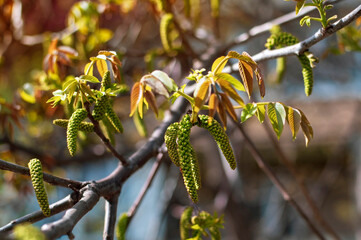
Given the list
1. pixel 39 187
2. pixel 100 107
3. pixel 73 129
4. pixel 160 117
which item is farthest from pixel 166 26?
pixel 39 187

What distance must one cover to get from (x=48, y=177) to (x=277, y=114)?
0.62m

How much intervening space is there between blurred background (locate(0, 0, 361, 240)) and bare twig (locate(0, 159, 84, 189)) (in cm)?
78

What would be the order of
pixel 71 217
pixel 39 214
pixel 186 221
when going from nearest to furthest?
pixel 71 217 < pixel 39 214 < pixel 186 221

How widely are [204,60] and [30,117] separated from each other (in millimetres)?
1087

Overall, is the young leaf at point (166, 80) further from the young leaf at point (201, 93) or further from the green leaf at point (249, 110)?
the green leaf at point (249, 110)

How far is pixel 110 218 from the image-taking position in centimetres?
118

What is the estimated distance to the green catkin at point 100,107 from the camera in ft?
3.75

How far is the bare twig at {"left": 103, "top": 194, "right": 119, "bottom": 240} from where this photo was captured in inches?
44.6

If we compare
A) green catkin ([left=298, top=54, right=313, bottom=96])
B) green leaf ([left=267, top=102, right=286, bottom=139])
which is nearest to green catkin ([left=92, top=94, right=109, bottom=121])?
green leaf ([left=267, top=102, right=286, bottom=139])

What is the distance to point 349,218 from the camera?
5.62m

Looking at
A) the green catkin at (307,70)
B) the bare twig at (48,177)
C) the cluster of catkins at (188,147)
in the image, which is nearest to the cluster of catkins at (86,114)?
the bare twig at (48,177)

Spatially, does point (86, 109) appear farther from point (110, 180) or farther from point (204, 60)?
point (204, 60)

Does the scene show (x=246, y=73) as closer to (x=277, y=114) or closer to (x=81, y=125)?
(x=277, y=114)

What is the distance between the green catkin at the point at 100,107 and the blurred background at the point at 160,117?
2.34 ft
